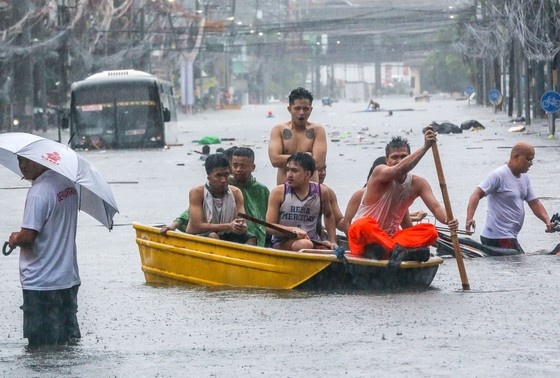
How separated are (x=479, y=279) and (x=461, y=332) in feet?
10.4

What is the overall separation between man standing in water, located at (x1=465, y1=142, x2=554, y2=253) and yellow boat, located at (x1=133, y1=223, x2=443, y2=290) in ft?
6.54

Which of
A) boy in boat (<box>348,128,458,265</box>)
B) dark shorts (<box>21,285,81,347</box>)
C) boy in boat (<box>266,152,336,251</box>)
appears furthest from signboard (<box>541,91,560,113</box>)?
dark shorts (<box>21,285,81,347</box>)

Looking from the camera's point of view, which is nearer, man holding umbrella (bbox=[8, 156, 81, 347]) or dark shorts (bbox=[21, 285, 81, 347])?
man holding umbrella (bbox=[8, 156, 81, 347])

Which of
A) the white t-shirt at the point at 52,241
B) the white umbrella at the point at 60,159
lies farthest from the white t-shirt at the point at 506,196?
the white t-shirt at the point at 52,241

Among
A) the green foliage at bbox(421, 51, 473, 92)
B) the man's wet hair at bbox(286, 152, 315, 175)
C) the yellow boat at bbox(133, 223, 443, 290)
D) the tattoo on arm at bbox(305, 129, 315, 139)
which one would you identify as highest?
Answer: the tattoo on arm at bbox(305, 129, 315, 139)

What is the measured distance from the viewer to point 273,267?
11484mm

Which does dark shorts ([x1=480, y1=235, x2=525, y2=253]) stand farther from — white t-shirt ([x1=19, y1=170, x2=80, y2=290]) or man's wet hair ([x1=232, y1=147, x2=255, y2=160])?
white t-shirt ([x1=19, y1=170, x2=80, y2=290])

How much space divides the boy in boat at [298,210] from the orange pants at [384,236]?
562 mm

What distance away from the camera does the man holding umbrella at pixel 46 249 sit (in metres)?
8.68

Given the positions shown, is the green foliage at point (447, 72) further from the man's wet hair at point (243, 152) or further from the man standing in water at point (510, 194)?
the man's wet hair at point (243, 152)

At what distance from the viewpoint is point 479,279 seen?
485 inches

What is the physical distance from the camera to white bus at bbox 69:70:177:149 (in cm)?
4478

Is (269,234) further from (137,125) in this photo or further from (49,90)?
(49,90)

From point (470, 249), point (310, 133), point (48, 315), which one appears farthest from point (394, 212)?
point (48, 315)
